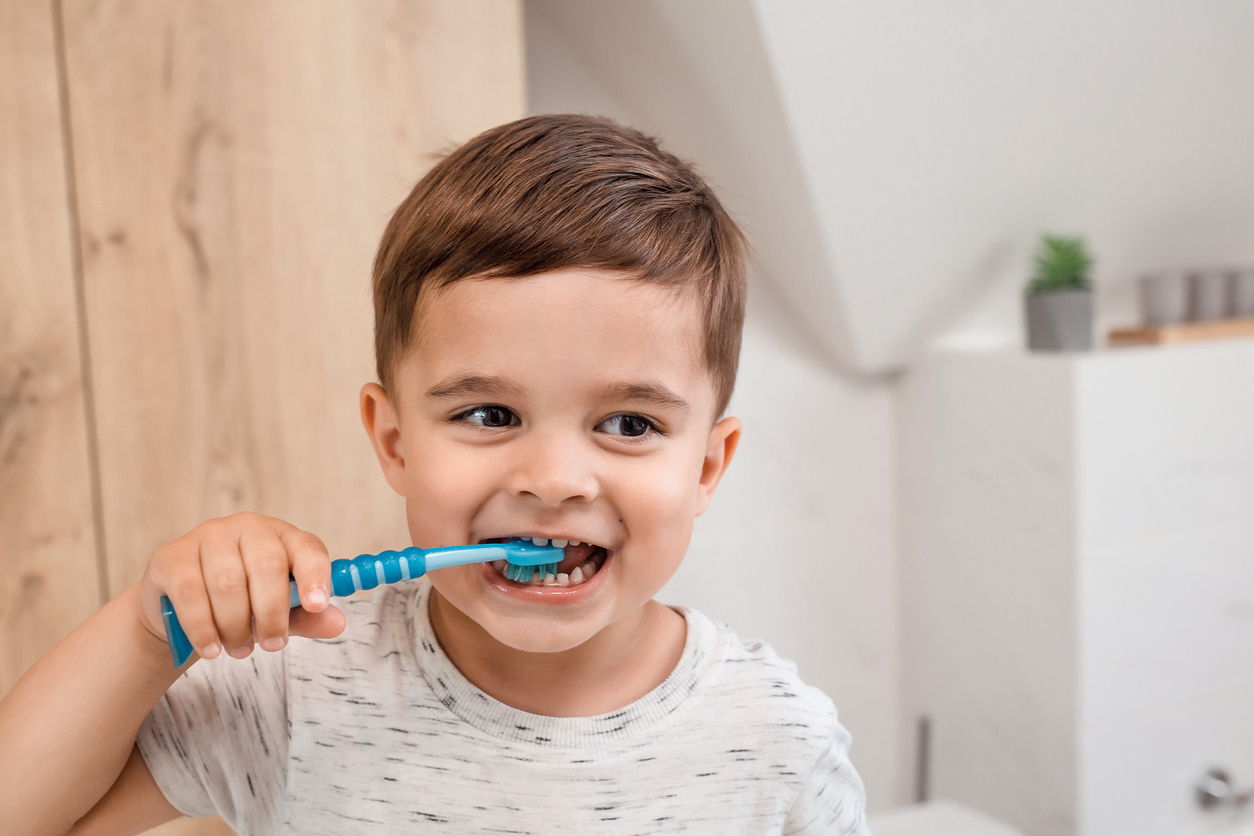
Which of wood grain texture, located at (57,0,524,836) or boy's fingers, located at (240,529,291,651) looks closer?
boy's fingers, located at (240,529,291,651)

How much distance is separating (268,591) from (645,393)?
0.73 feet

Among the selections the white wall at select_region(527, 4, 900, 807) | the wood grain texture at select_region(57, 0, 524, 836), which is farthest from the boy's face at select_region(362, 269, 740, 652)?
the white wall at select_region(527, 4, 900, 807)

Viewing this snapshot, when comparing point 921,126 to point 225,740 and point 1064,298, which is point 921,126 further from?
point 225,740

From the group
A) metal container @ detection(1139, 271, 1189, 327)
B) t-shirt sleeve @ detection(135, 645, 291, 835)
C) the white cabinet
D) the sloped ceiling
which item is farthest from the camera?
metal container @ detection(1139, 271, 1189, 327)

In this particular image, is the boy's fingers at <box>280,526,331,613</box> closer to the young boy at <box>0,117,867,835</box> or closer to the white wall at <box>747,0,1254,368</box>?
the young boy at <box>0,117,867,835</box>

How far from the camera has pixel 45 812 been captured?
0.55 metres

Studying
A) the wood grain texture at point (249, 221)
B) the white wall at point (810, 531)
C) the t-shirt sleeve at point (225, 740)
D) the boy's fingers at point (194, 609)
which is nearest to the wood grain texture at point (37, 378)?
the wood grain texture at point (249, 221)

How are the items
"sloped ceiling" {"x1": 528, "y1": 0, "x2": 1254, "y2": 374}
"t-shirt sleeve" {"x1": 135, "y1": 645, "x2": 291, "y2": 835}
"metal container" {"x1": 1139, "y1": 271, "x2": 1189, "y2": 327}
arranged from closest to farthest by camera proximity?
"t-shirt sleeve" {"x1": 135, "y1": 645, "x2": 291, "y2": 835}, "sloped ceiling" {"x1": 528, "y1": 0, "x2": 1254, "y2": 374}, "metal container" {"x1": 1139, "y1": 271, "x2": 1189, "y2": 327}

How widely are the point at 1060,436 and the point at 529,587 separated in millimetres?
934

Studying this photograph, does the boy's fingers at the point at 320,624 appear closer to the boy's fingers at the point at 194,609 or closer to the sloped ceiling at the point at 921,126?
the boy's fingers at the point at 194,609

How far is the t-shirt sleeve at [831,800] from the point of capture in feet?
2.19

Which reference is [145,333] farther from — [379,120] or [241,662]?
[241,662]

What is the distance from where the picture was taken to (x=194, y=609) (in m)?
0.50

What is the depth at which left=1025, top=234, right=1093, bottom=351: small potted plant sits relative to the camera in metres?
1.32
